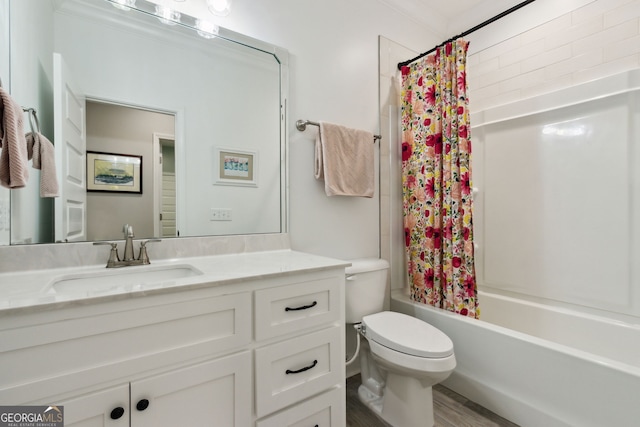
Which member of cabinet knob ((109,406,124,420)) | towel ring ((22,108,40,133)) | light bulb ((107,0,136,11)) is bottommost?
cabinet knob ((109,406,124,420))

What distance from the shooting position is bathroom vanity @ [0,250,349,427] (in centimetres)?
69

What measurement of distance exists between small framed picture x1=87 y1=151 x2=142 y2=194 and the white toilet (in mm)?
1155

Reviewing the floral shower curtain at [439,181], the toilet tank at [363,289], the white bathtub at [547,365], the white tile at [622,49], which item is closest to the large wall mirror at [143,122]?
the toilet tank at [363,289]

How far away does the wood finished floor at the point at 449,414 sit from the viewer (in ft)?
Answer: 4.78

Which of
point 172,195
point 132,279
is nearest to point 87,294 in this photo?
point 132,279

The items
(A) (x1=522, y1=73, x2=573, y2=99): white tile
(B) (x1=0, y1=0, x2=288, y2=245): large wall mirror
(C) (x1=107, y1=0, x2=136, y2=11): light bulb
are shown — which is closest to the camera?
(B) (x1=0, y1=0, x2=288, y2=245): large wall mirror

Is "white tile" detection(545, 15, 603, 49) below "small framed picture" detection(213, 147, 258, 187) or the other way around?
the other way around

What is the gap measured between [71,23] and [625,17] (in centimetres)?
274

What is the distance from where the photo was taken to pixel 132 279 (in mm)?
1101

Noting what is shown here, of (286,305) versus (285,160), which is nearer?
(286,305)

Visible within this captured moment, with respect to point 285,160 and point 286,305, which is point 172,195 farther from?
point 286,305

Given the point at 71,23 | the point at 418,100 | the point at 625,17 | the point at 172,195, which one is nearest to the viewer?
the point at 71,23

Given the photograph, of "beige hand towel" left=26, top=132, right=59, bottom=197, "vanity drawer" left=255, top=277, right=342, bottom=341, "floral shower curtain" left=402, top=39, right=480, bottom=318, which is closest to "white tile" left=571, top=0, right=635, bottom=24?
"floral shower curtain" left=402, top=39, right=480, bottom=318

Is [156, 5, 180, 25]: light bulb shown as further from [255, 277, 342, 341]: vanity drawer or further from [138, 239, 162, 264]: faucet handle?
[255, 277, 342, 341]: vanity drawer
